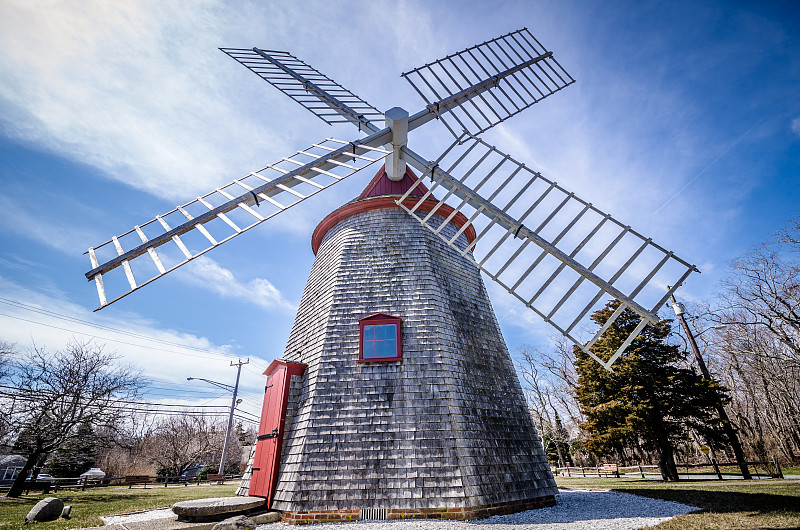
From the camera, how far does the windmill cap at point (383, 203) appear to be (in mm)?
8555

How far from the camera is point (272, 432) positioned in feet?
21.9

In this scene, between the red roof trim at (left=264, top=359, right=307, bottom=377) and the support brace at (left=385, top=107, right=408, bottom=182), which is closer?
the red roof trim at (left=264, top=359, right=307, bottom=377)

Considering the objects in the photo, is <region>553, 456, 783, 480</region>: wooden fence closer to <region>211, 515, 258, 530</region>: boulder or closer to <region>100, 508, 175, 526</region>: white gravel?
<region>211, 515, 258, 530</region>: boulder

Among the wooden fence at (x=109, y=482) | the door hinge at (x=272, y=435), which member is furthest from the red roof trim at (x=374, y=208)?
the wooden fence at (x=109, y=482)

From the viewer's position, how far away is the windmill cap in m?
8.55

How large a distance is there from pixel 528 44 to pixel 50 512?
17.6 meters

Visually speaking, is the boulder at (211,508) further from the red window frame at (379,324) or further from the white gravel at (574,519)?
the red window frame at (379,324)

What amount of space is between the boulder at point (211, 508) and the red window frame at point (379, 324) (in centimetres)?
282

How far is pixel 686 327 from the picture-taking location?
1625cm

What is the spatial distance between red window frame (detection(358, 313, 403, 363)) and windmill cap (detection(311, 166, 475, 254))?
2778 mm

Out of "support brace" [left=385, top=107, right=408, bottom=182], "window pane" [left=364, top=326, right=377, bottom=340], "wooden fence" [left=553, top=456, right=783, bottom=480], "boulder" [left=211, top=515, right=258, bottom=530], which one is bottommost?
"wooden fence" [left=553, top=456, right=783, bottom=480]

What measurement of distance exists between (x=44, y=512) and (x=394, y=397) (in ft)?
21.7

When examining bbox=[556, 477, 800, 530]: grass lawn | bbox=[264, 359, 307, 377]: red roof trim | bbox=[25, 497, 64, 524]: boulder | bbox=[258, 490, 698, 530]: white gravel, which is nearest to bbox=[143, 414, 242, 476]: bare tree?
bbox=[25, 497, 64, 524]: boulder

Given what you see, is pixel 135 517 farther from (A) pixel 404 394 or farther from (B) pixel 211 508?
(A) pixel 404 394
